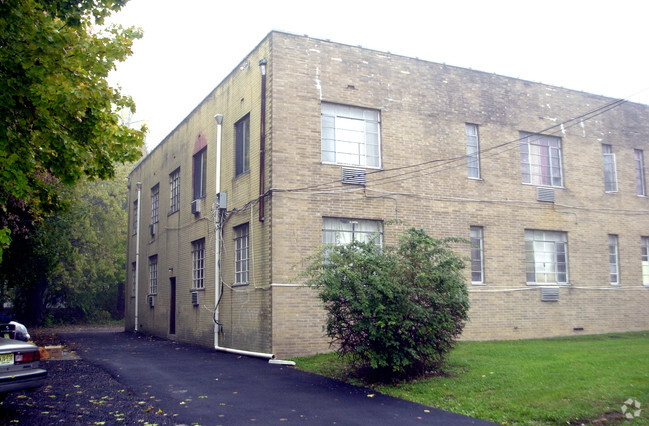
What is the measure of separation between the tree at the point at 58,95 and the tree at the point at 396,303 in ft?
13.1

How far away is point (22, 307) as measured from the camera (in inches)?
1419

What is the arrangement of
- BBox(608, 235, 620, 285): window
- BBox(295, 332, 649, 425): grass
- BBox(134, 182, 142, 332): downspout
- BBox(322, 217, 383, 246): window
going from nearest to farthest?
BBox(295, 332, 649, 425): grass, BBox(322, 217, 383, 246): window, BBox(608, 235, 620, 285): window, BBox(134, 182, 142, 332): downspout

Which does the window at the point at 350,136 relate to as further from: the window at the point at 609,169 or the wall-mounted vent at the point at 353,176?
the window at the point at 609,169

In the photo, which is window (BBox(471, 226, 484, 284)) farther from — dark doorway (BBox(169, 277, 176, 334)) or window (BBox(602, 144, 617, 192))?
dark doorway (BBox(169, 277, 176, 334))

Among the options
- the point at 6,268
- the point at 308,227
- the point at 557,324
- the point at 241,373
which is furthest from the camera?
the point at 6,268

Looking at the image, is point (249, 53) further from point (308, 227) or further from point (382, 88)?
point (308, 227)

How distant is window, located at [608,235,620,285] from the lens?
59.9 ft

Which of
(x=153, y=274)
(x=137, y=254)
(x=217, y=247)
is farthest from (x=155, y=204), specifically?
(x=217, y=247)

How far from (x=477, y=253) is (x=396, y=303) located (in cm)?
718

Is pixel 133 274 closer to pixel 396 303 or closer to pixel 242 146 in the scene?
pixel 242 146

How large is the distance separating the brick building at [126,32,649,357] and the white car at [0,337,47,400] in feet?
20.1

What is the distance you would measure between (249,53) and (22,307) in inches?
1084

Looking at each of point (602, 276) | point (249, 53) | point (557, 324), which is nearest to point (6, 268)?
point (249, 53)

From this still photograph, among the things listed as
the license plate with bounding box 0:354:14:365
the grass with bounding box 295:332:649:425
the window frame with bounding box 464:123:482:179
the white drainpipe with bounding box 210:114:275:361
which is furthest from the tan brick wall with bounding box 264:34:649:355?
the license plate with bounding box 0:354:14:365
